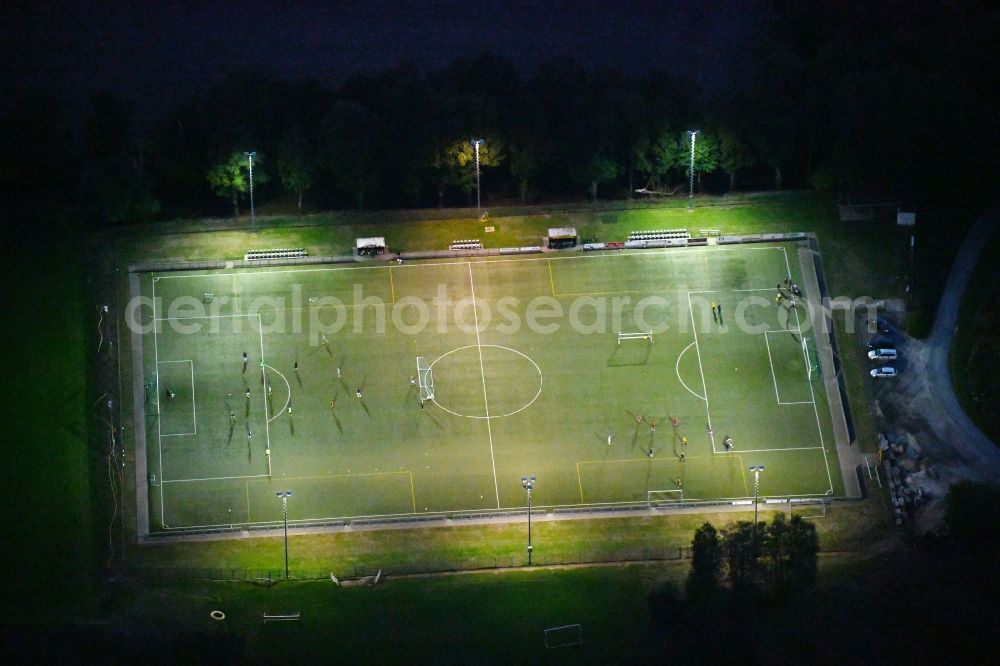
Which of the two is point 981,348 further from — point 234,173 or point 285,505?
point 234,173

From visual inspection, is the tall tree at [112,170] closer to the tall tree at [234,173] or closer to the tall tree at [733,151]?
the tall tree at [234,173]


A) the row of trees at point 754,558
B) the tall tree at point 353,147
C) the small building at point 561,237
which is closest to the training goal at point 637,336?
the small building at point 561,237

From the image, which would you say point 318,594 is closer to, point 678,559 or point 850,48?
point 678,559

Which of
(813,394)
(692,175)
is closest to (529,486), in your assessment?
(813,394)

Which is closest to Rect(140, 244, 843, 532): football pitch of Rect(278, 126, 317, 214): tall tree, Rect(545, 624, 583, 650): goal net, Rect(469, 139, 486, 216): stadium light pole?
Rect(469, 139, 486, 216): stadium light pole

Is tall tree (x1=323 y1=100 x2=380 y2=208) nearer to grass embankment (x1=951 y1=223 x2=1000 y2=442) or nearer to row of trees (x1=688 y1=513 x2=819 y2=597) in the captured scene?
row of trees (x1=688 y1=513 x2=819 y2=597)

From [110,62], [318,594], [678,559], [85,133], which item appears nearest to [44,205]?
[85,133]
